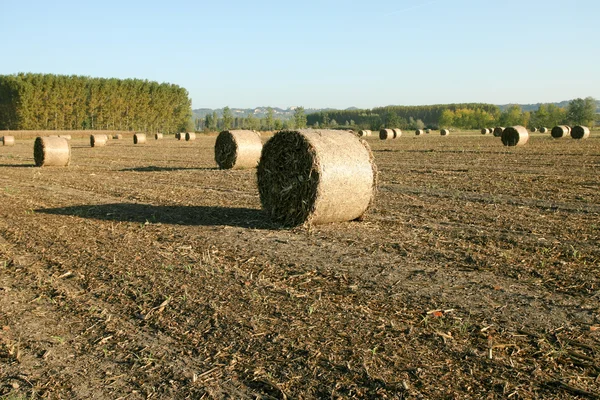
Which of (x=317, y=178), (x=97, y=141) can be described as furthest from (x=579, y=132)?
(x=317, y=178)

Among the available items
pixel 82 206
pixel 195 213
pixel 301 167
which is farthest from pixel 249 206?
pixel 82 206

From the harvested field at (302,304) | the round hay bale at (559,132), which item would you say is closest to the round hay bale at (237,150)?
the harvested field at (302,304)

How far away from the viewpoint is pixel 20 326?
5.76 metres

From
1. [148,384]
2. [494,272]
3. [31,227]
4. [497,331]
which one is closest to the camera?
[148,384]

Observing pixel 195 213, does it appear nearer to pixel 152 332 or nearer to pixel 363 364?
pixel 152 332

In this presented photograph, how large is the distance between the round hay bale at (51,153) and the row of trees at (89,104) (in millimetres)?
75271

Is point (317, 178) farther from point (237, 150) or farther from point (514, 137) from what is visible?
point (514, 137)

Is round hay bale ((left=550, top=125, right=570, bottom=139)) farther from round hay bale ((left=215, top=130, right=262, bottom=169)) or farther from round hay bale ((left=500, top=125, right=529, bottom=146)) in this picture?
round hay bale ((left=215, top=130, right=262, bottom=169))

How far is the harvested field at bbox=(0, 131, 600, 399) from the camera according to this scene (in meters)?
4.58

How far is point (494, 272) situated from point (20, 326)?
5.51 metres

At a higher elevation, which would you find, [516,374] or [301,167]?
[301,167]

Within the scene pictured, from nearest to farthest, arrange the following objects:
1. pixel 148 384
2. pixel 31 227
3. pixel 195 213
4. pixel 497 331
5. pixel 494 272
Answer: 1. pixel 148 384
2. pixel 497 331
3. pixel 494 272
4. pixel 31 227
5. pixel 195 213

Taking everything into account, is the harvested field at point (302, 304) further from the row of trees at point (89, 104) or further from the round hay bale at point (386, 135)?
the row of trees at point (89, 104)

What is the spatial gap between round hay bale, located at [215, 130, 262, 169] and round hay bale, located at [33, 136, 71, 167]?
24.3 ft
